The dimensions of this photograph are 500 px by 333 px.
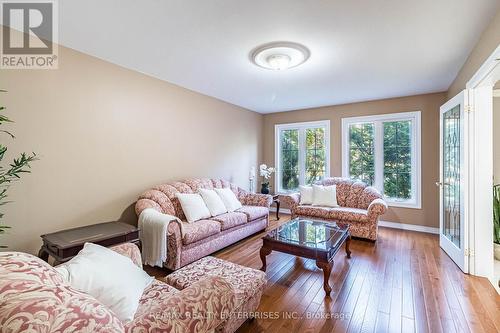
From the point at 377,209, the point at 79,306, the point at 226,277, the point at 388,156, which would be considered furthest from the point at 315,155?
the point at 79,306

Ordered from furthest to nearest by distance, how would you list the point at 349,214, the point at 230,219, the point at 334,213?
the point at 334,213 < the point at 349,214 < the point at 230,219

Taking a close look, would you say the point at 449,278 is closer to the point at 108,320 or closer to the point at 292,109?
the point at 108,320

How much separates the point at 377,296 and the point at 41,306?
253cm

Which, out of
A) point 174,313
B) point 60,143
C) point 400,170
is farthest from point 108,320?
point 400,170

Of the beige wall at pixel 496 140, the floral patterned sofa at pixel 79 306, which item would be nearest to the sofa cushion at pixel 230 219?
the floral patterned sofa at pixel 79 306

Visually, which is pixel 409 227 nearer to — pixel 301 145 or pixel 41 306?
pixel 301 145

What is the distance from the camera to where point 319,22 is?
206 centimetres

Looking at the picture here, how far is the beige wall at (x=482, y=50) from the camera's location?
1.97 metres

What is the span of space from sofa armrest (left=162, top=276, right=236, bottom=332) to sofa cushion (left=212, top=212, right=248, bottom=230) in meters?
1.97

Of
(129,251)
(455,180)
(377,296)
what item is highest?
(455,180)

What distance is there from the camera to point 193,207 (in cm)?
324

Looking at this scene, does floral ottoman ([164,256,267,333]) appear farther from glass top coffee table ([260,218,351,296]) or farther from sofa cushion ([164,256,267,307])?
glass top coffee table ([260,218,351,296])

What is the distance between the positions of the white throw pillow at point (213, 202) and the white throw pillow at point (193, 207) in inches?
3.8

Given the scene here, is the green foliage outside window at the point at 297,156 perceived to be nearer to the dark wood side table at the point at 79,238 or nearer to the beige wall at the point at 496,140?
the beige wall at the point at 496,140
